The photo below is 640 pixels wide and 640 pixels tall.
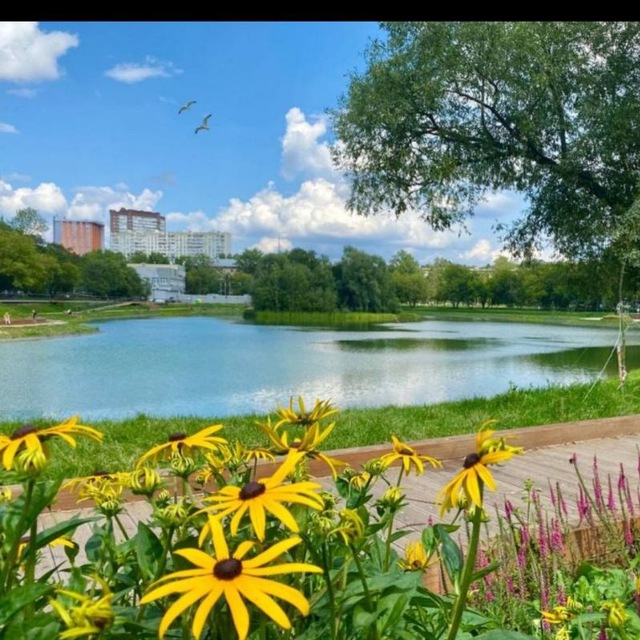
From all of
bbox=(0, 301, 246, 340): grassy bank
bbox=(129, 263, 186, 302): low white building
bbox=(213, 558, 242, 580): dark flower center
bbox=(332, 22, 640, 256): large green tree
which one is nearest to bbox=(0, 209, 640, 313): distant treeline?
bbox=(0, 301, 246, 340): grassy bank

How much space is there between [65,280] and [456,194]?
2132cm

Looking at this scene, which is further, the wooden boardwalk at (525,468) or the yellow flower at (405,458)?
the wooden boardwalk at (525,468)

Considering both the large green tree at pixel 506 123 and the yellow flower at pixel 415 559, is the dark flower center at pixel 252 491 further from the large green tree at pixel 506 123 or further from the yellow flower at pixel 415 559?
the large green tree at pixel 506 123

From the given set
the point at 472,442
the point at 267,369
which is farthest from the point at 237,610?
the point at 267,369

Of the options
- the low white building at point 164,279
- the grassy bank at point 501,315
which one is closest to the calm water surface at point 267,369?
the grassy bank at point 501,315

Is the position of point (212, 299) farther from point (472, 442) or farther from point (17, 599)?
point (17, 599)

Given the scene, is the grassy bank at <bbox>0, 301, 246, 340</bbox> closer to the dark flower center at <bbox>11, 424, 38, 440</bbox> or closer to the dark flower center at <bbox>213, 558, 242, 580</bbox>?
the dark flower center at <bbox>11, 424, 38, 440</bbox>

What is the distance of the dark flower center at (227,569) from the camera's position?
46 cm

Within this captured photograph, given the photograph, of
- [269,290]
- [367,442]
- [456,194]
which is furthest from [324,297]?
[367,442]

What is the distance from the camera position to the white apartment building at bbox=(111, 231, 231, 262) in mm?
52812

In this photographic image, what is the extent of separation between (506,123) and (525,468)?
25.1 feet

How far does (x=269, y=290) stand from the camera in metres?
27.2

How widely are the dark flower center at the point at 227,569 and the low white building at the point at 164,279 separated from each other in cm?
3524

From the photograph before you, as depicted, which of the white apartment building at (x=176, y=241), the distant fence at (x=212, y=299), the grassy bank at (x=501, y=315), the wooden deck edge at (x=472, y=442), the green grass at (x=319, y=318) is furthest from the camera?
the white apartment building at (x=176, y=241)
